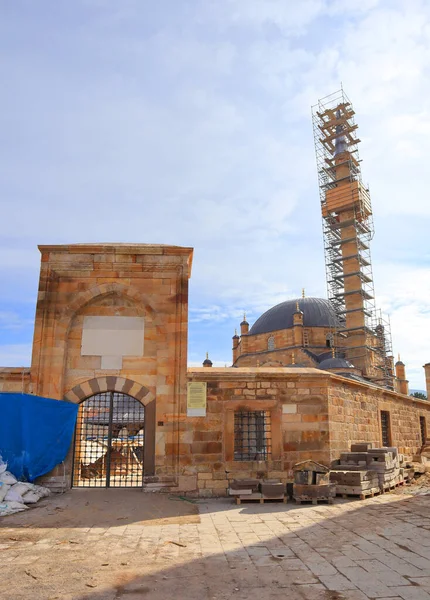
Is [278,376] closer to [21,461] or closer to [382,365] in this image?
[21,461]

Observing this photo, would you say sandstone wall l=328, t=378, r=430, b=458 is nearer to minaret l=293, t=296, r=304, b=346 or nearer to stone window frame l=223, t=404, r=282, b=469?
stone window frame l=223, t=404, r=282, b=469

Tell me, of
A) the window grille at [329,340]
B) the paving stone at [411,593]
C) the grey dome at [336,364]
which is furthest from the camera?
the window grille at [329,340]

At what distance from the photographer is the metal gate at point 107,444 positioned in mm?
10766

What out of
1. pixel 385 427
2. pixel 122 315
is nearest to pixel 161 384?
pixel 122 315

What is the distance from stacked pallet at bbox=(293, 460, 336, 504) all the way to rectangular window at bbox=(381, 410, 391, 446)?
5.57m

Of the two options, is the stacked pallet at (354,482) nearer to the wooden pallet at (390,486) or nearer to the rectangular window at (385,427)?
the wooden pallet at (390,486)

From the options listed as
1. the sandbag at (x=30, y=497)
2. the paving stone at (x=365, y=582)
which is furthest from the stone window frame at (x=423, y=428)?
the paving stone at (x=365, y=582)

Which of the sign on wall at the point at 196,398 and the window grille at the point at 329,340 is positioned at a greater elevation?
the window grille at the point at 329,340

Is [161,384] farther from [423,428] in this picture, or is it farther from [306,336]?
[306,336]

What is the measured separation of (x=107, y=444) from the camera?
38.3 feet

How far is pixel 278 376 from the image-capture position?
10930 millimetres

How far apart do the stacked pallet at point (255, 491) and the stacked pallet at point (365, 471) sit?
1351mm

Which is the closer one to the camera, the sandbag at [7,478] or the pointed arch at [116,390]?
the sandbag at [7,478]

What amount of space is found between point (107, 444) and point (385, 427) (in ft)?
28.0
